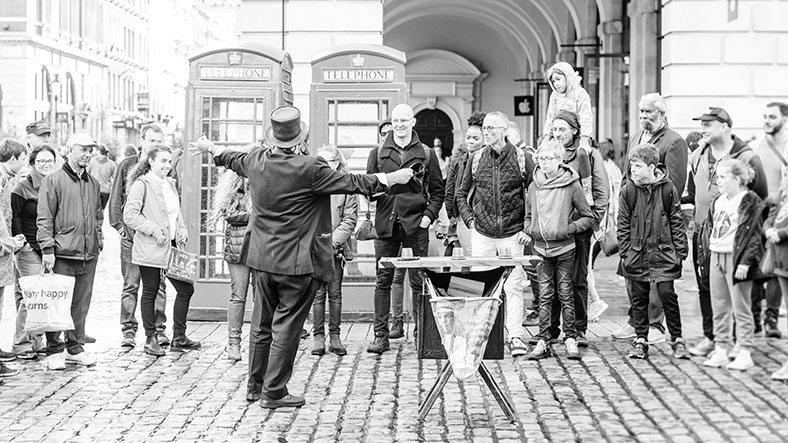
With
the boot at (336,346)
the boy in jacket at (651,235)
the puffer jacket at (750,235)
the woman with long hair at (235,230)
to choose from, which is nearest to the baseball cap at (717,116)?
the boy in jacket at (651,235)

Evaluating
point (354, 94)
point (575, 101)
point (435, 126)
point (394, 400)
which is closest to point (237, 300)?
point (394, 400)

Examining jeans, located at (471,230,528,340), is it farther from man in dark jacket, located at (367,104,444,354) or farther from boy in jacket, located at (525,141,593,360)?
man in dark jacket, located at (367,104,444,354)

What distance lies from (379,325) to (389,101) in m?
2.40

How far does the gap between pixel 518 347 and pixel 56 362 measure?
11.1 feet

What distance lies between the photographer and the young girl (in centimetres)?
848

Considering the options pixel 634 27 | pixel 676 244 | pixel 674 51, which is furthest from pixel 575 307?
pixel 634 27

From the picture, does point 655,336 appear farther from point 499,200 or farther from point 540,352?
point 499,200

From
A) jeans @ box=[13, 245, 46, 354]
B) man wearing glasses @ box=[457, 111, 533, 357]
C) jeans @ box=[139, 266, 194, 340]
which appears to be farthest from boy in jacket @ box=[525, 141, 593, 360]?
jeans @ box=[13, 245, 46, 354]

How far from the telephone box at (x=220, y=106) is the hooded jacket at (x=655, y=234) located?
3.56 m

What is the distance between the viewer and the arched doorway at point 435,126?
35.8 meters

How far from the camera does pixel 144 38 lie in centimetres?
7756

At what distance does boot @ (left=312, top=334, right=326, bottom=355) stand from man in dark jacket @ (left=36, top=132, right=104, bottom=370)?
65.3 inches

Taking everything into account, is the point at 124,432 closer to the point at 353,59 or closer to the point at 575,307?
the point at 575,307

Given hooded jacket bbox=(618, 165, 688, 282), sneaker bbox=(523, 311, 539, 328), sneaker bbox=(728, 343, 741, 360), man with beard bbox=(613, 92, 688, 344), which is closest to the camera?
sneaker bbox=(728, 343, 741, 360)
